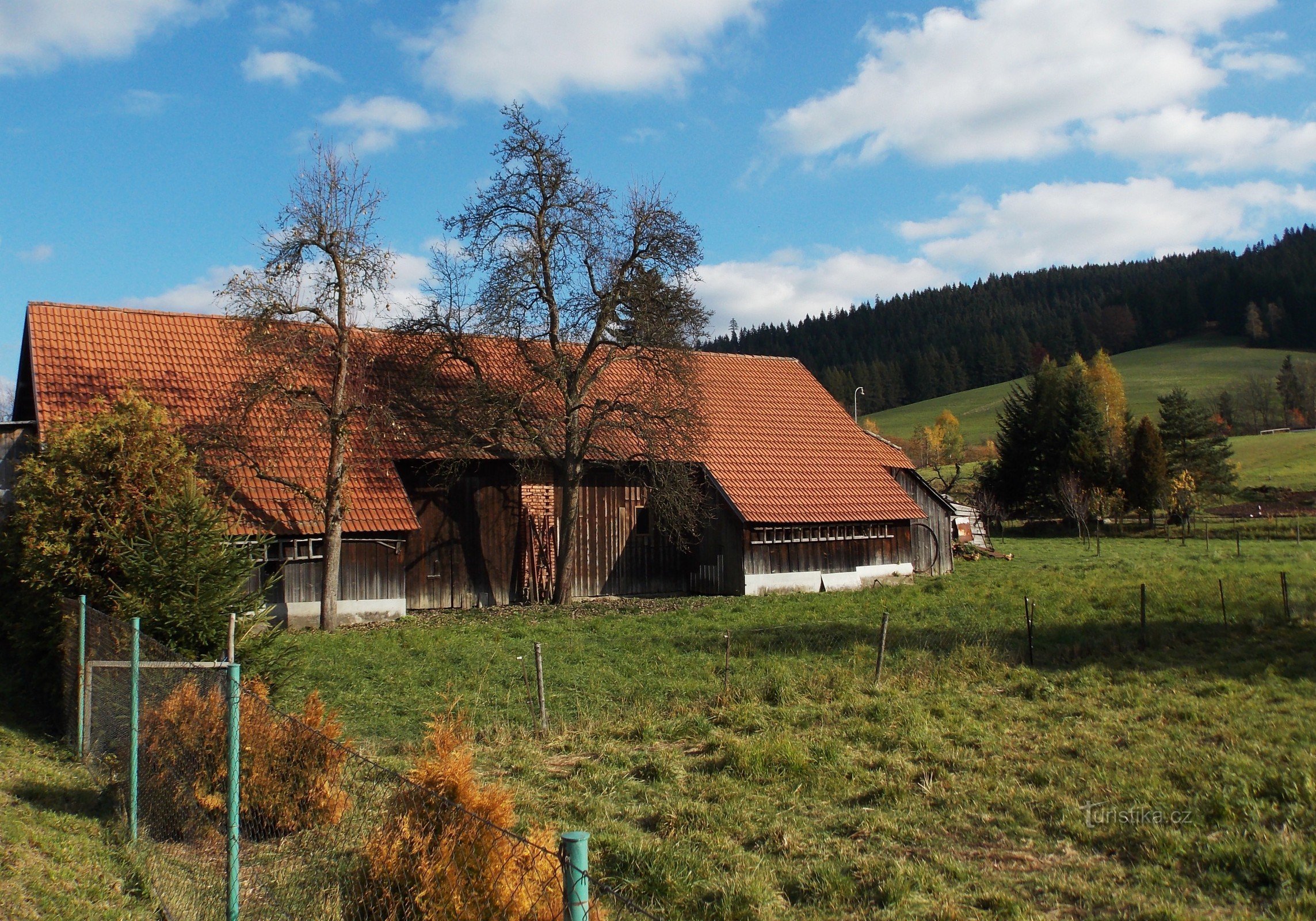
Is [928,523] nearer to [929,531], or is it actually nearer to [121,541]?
[929,531]

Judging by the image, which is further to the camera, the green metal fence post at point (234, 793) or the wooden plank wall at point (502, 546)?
the wooden plank wall at point (502, 546)

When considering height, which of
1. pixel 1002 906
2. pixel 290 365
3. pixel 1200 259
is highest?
pixel 1200 259

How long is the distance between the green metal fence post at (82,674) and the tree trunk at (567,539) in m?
13.7

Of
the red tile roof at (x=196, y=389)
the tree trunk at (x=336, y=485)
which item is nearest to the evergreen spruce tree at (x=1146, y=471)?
the red tile roof at (x=196, y=389)

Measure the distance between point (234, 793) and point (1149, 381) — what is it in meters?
109

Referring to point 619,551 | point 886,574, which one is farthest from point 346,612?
point 886,574

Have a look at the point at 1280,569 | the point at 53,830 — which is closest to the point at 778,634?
the point at 53,830

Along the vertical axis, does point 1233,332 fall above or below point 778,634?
above

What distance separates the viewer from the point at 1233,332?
377 feet

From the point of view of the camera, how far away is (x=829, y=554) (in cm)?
2547

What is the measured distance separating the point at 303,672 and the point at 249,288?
8206 millimetres

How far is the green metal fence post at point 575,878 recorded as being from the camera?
Answer: 2.97 metres

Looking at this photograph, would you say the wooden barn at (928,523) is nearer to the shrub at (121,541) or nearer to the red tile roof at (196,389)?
the red tile roof at (196,389)

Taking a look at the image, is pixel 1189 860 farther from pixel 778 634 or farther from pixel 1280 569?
pixel 1280 569
